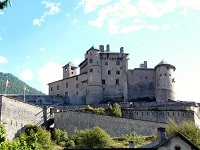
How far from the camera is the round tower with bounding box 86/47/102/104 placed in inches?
3319

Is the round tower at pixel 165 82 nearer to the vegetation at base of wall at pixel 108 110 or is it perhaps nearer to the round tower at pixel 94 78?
the round tower at pixel 94 78

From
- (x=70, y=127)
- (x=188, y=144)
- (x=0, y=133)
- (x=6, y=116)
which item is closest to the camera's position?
(x=0, y=133)

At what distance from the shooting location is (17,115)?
67.3 metres

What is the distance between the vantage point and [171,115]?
71750 millimetres

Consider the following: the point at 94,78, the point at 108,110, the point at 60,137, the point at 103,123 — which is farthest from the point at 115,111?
the point at 94,78

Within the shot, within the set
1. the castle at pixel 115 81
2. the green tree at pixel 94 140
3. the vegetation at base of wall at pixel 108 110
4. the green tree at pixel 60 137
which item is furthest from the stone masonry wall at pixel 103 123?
the castle at pixel 115 81

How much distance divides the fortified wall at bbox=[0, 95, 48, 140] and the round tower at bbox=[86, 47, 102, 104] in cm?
1226

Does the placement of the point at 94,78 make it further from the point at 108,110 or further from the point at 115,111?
the point at 115,111

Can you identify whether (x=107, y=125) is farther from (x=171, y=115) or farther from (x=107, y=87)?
(x=107, y=87)

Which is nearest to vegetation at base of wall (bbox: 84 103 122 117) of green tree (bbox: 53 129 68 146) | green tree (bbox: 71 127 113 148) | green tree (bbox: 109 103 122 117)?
green tree (bbox: 109 103 122 117)

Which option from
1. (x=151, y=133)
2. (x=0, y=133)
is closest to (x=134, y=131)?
(x=151, y=133)

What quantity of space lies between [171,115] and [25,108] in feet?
75.0

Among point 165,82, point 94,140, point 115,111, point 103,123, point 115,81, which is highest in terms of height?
point 115,81

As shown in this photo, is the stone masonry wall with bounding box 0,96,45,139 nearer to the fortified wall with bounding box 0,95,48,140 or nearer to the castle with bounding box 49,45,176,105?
the fortified wall with bounding box 0,95,48,140
